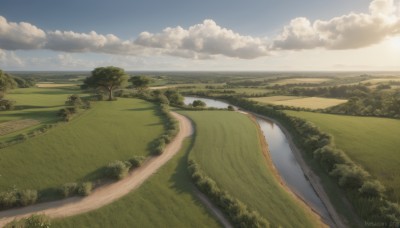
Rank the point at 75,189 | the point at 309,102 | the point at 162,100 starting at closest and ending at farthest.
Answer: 1. the point at 75,189
2. the point at 162,100
3. the point at 309,102

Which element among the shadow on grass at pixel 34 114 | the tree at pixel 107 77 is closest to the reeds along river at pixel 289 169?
the shadow on grass at pixel 34 114

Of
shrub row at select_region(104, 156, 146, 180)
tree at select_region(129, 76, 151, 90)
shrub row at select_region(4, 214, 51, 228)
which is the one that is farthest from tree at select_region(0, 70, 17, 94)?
shrub row at select_region(4, 214, 51, 228)

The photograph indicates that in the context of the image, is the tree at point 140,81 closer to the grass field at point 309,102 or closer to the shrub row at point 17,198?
the grass field at point 309,102

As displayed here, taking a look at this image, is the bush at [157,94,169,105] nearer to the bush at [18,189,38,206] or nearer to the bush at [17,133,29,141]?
the bush at [17,133,29,141]

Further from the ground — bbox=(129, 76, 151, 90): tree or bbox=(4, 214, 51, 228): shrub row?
bbox=(129, 76, 151, 90): tree

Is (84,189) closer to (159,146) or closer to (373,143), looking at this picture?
(159,146)

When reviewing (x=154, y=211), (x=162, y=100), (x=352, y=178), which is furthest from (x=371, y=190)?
(x=162, y=100)
